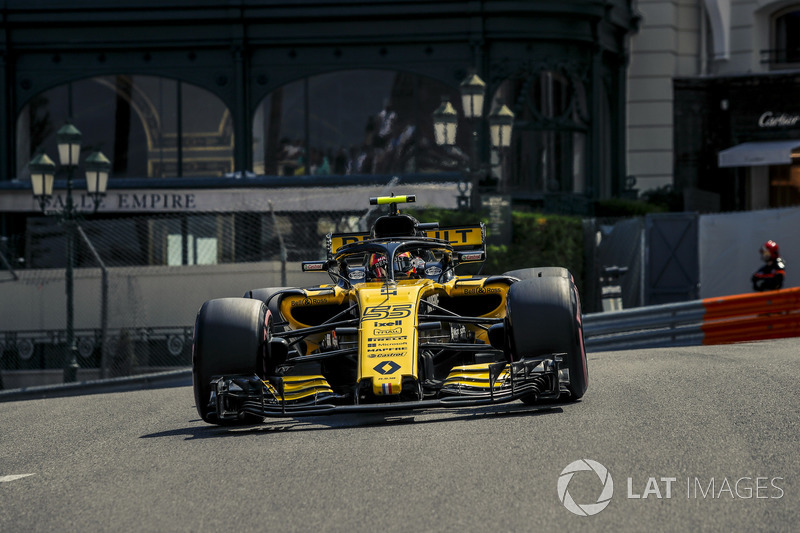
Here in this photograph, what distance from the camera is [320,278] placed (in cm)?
1752

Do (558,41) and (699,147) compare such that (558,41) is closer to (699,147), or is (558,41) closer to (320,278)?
(699,147)

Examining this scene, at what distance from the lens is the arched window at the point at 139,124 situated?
968 inches

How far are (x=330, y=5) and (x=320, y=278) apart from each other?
876 cm

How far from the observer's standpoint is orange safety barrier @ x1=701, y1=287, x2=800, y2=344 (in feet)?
52.3

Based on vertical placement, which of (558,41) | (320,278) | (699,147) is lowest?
(320,278)

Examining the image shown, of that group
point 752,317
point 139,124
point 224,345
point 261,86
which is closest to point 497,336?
point 224,345

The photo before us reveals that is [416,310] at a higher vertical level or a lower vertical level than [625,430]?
higher

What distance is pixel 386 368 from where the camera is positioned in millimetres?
8094

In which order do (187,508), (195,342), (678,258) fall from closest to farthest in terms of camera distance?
(187,508)
(195,342)
(678,258)

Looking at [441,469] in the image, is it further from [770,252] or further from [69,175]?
[770,252]

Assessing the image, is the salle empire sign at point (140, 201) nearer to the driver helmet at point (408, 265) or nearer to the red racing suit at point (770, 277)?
the red racing suit at point (770, 277)

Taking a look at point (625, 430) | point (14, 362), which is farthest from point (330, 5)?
point (625, 430)

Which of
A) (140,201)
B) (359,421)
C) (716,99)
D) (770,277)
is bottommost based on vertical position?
(359,421)

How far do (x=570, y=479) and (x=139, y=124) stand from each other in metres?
20.4
